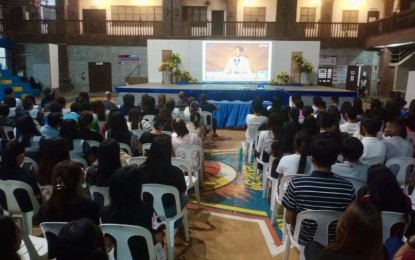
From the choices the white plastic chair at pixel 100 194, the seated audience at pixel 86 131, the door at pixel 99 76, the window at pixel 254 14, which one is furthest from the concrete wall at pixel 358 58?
the white plastic chair at pixel 100 194

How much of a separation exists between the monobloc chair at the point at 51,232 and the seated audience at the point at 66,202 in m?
0.16

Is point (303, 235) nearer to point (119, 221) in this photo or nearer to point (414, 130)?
point (119, 221)

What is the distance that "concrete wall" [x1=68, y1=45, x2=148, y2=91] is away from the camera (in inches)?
674

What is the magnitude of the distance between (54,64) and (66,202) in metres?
16.4

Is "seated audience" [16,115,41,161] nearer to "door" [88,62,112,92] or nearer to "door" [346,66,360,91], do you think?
"door" [88,62,112,92]

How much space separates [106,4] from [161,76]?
8.97m

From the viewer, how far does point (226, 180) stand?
481 cm

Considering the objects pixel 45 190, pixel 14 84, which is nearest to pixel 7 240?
pixel 45 190

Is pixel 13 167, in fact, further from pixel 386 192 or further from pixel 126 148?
pixel 386 192

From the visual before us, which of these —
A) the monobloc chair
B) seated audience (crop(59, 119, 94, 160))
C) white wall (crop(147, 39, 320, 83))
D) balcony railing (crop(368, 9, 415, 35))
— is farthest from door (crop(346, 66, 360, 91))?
the monobloc chair

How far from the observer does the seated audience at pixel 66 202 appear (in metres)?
2.04

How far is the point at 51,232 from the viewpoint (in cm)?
186

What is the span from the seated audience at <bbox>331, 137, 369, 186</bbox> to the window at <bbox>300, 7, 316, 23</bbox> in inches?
659

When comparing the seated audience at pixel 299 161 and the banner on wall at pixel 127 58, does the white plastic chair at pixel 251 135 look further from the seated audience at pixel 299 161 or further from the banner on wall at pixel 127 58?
the banner on wall at pixel 127 58
